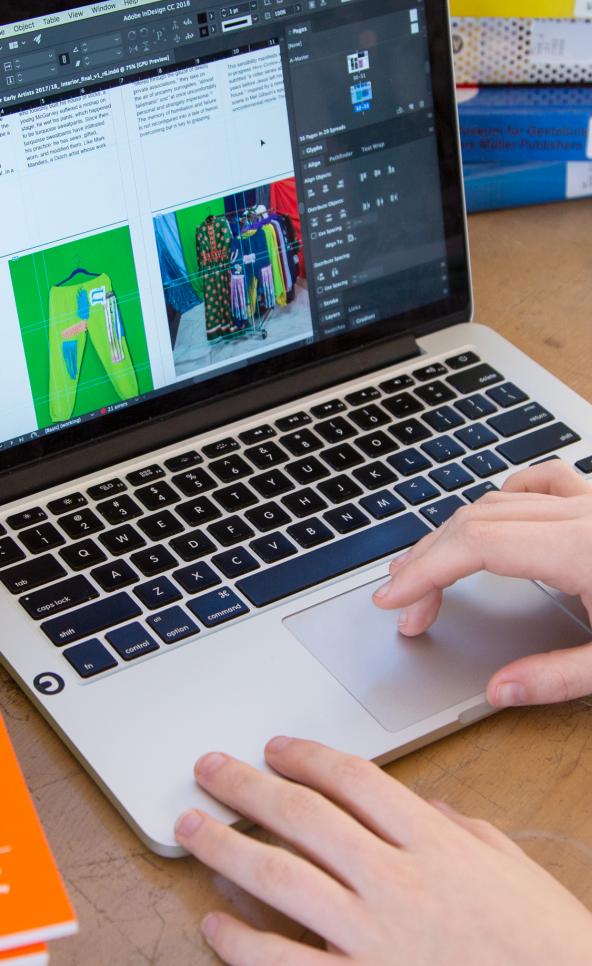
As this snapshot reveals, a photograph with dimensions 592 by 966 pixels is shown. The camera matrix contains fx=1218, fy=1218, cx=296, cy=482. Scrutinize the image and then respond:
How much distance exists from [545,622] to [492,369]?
0.87ft

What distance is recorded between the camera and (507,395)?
0.93m

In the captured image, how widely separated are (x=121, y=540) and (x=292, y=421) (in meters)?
0.18

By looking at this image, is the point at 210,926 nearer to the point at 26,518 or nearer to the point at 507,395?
the point at 26,518

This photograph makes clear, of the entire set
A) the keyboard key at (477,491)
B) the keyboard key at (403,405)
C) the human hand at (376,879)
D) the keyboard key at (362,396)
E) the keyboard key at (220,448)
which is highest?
the keyboard key at (362,396)

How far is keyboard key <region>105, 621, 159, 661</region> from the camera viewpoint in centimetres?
72

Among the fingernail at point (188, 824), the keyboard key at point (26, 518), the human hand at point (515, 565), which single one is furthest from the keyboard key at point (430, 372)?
the fingernail at point (188, 824)

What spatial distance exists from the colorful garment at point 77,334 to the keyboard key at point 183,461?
0.07m

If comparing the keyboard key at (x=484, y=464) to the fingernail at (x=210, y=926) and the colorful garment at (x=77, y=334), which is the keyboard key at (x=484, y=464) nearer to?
the colorful garment at (x=77, y=334)

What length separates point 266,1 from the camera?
32.9 inches

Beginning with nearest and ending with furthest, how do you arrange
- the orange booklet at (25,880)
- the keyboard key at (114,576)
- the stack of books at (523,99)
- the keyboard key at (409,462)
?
the orange booklet at (25,880) → the keyboard key at (114,576) → the keyboard key at (409,462) → the stack of books at (523,99)

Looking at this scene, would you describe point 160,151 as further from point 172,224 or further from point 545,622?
point 545,622

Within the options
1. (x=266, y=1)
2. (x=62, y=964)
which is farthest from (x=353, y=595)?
(x=266, y=1)

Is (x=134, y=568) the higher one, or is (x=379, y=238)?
(x=379, y=238)

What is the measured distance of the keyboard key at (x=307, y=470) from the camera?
2.79ft
